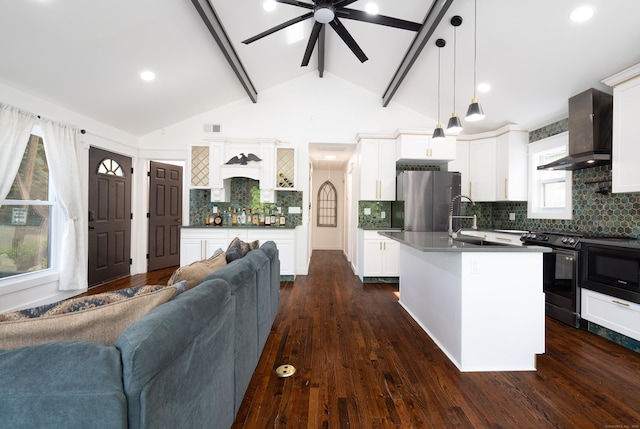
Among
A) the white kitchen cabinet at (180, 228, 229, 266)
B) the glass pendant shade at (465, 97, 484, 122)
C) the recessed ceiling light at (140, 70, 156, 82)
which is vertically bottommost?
the white kitchen cabinet at (180, 228, 229, 266)

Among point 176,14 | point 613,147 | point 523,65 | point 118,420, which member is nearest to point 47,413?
point 118,420

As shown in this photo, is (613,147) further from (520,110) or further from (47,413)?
(47,413)

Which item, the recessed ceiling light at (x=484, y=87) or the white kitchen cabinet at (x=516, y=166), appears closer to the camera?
the recessed ceiling light at (x=484, y=87)

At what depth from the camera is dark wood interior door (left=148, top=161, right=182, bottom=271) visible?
5016 millimetres

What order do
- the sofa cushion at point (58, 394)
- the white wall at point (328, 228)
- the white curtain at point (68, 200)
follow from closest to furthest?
the sofa cushion at point (58, 394) < the white curtain at point (68, 200) < the white wall at point (328, 228)

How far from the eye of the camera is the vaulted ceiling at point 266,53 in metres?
2.44

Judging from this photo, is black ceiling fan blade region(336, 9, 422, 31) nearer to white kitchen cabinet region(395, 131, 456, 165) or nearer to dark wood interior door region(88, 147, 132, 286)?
white kitchen cabinet region(395, 131, 456, 165)

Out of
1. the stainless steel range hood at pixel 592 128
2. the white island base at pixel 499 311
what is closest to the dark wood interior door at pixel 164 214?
the white island base at pixel 499 311

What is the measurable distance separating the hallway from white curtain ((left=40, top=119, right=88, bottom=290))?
297 centimetres

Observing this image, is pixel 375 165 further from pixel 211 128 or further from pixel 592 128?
pixel 211 128

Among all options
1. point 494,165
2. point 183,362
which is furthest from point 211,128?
point 494,165

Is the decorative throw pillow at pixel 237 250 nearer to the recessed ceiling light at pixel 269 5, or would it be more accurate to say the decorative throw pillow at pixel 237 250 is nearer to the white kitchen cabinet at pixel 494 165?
the recessed ceiling light at pixel 269 5

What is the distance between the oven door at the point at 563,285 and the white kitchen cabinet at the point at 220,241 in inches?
134

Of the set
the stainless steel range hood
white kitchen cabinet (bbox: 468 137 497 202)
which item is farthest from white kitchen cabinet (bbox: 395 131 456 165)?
the stainless steel range hood
